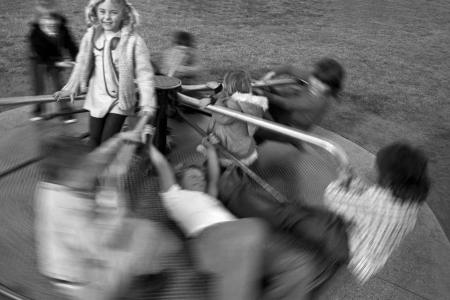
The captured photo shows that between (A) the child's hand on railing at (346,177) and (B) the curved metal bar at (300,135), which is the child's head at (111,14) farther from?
(A) the child's hand on railing at (346,177)

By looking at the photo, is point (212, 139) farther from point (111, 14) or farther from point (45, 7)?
point (45, 7)

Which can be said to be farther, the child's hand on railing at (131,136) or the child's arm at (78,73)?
the child's arm at (78,73)

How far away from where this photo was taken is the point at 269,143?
3.56 meters

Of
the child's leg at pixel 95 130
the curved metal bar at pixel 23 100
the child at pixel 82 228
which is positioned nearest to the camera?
the child at pixel 82 228

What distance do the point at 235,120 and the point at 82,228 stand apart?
143 centimetres

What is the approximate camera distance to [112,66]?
2418 mm

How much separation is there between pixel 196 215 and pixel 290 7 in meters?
8.46

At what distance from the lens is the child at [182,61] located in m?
3.75

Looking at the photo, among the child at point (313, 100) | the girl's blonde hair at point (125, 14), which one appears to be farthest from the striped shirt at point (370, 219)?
the girl's blonde hair at point (125, 14)

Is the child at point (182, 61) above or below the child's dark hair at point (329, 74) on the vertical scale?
below

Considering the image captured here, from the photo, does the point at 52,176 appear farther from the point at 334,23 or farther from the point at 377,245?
the point at 334,23

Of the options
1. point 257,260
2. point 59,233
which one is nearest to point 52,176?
point 59,233

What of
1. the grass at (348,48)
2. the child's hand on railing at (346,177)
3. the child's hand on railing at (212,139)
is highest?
the child's hand on railing at (346,177)

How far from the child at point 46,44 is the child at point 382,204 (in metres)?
2.48
